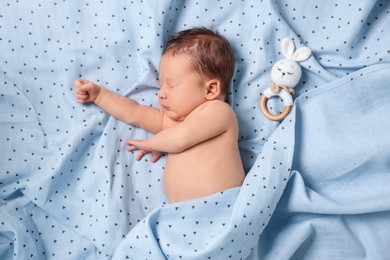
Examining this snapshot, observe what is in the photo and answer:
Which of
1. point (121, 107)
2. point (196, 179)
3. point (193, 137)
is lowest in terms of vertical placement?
point (196, 179)

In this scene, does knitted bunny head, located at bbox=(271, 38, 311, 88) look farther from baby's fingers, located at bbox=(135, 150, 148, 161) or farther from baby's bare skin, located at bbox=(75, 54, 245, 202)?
baby's fingers, located at bbox=(135, 150, 148, 161)

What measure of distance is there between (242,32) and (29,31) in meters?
0.62

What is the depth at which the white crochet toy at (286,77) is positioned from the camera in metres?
1.37

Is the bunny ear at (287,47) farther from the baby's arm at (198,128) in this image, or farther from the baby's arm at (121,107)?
the baby's arm at (121,107)

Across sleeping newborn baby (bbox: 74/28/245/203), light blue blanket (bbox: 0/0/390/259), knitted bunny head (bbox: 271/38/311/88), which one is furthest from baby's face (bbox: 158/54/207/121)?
knitted bunny head (bbox: 271/38/311/88)

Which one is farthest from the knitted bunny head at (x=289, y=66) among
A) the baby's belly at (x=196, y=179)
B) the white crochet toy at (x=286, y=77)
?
the baby's belly at (x=196, y=179)

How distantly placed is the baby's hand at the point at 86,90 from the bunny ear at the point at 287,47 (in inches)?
21.1

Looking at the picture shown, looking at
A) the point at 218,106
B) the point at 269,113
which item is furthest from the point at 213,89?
the point at 269,113

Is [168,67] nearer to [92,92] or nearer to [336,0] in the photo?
[92,92]

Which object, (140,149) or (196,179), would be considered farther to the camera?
(140,149)

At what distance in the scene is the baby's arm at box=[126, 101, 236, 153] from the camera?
1.30 m

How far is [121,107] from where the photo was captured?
140cm

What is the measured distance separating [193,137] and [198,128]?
0.09 feet

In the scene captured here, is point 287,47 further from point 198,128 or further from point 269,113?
point 198,128
